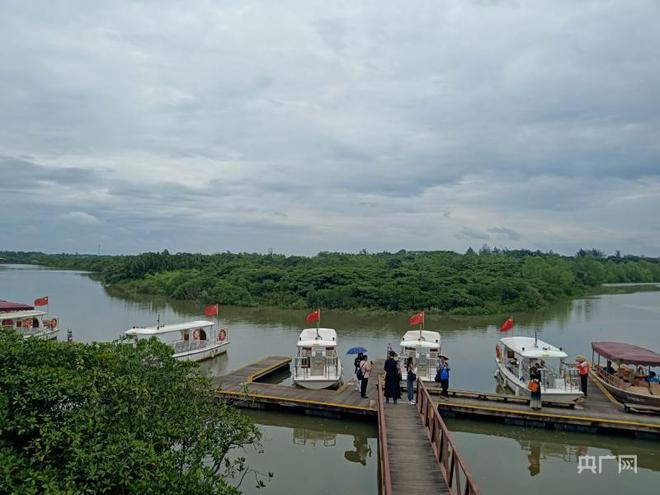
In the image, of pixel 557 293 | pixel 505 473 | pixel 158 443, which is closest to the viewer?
pixel 158 443

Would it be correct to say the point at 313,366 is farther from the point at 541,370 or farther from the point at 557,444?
the point at 557,444

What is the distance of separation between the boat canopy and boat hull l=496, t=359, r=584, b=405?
257 cm

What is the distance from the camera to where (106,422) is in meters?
6.82

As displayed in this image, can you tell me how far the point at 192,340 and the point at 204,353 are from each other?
0.98 m

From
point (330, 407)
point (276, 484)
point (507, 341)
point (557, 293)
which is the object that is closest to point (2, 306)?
point (330, 407)

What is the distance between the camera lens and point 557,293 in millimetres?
61875

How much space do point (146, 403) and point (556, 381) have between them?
1391 cm

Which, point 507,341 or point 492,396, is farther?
point 507,341

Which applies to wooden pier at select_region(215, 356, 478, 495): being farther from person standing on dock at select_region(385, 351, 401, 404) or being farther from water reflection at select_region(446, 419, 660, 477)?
water reflection at select_region(446, 419, 660, 477)

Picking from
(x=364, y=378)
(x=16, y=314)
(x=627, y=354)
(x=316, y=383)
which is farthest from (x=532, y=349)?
(x=16, y=314)

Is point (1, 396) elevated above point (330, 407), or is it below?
above

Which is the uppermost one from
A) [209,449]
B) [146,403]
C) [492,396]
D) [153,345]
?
[153,345]

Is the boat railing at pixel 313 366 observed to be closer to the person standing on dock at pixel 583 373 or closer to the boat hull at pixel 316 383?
the boat hull at pixel 316 383

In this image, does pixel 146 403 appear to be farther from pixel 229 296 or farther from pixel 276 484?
pixel 229 296
